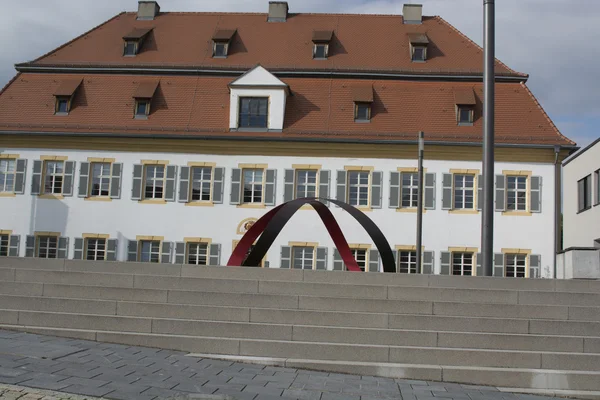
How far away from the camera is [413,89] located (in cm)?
3262

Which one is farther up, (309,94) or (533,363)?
(309,94)

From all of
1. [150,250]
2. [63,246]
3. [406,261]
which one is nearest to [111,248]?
[150,250]

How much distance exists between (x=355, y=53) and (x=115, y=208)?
1338cm

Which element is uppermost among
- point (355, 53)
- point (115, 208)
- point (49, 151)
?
point (355, 53)

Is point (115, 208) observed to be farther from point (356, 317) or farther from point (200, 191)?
point (356, 317)

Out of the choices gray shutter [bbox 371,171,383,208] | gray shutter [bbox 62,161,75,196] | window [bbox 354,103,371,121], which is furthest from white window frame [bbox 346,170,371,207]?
gray shutter [bbox 62,161,75,196]

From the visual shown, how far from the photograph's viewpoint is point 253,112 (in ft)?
105

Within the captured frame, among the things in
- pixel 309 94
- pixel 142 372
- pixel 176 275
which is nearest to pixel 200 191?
pixel 309 94

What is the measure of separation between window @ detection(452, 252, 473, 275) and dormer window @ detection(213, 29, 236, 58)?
1464 centimetres

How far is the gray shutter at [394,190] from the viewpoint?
98.7ft

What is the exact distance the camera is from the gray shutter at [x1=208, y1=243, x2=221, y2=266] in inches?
1191

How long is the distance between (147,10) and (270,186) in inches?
551

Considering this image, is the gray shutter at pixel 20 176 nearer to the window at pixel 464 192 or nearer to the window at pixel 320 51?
the window at pixel 320 51

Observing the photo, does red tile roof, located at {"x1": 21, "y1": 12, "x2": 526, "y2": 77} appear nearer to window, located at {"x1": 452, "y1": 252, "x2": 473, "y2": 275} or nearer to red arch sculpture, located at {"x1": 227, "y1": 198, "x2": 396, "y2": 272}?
window, located at {"x1": 452, "y1": 252, "x2": 473, "y2": 275}
